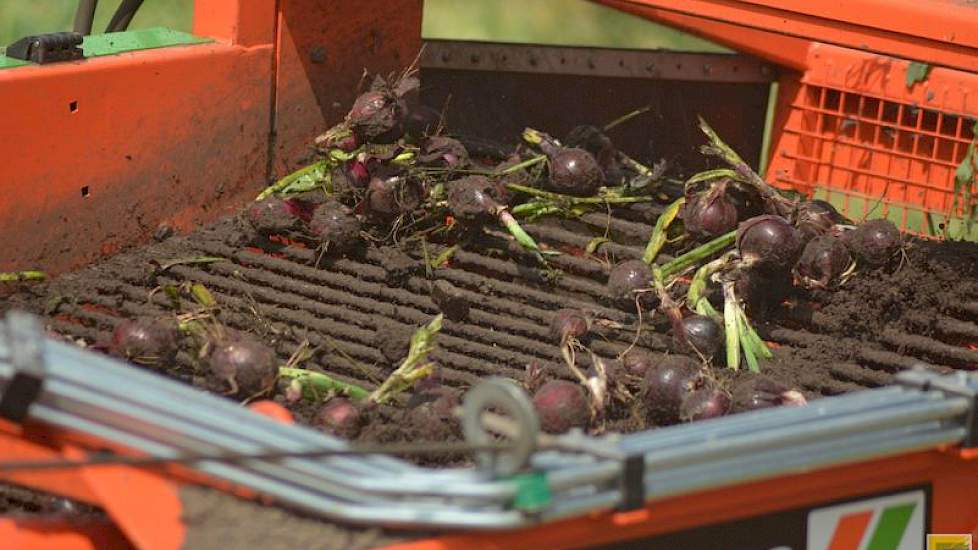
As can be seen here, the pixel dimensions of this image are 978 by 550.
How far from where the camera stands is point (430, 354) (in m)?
3.17

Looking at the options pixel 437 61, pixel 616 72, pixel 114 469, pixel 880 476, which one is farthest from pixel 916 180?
pixel 114 469

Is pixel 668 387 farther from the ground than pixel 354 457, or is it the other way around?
pixel 354 457

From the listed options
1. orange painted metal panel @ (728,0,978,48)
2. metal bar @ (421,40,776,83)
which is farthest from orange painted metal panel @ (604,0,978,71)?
metal bar @ (421,40,776,83)

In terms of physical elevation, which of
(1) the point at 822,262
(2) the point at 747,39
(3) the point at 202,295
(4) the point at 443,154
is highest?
(2) the point at 747,39

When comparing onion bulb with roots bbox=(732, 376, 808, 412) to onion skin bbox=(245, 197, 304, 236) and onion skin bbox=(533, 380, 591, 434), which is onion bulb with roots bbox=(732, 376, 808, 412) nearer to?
onion skin bbox=(533, 380, 591, 434)

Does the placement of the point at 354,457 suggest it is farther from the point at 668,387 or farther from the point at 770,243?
the point at 770,243

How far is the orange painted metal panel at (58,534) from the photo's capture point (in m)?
2.15

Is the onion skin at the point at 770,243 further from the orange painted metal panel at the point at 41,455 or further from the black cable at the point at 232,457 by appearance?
the orange painted metal panel at the point at 41,455

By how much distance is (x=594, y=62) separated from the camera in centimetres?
447

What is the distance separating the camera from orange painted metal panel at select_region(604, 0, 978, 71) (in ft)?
11.2

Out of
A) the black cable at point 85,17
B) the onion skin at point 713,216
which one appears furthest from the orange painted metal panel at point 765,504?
the black cable at point 85,17

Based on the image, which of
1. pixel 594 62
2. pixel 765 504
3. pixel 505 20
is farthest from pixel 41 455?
pixel 505 20

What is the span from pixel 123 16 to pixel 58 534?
250cm

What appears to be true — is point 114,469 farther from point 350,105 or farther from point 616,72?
point 616,72
